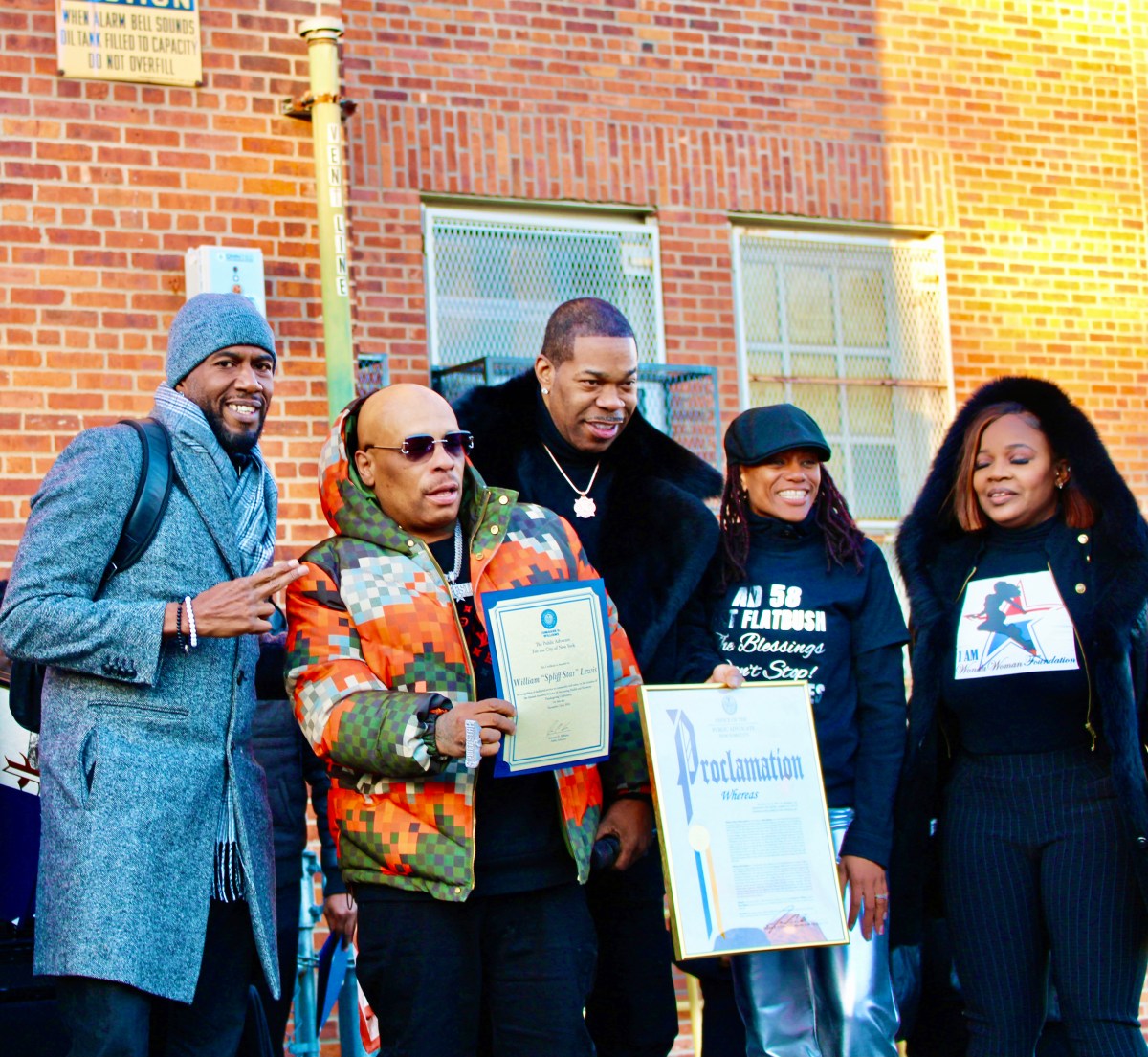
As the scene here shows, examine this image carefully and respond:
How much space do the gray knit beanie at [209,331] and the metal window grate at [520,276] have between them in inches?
129

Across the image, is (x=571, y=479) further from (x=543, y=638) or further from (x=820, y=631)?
(x=543, y=638)

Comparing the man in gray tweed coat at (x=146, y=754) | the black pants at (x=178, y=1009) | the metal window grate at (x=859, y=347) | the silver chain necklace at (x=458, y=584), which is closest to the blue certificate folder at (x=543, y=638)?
the silver chain necklace at (x=458, y=584)

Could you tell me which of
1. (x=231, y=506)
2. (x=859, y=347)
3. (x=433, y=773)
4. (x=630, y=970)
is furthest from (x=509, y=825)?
(x=859, y=347)

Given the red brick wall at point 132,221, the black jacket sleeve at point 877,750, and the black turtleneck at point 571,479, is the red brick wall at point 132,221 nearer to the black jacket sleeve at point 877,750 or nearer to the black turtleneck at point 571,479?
the black turtleneck at point 571,479

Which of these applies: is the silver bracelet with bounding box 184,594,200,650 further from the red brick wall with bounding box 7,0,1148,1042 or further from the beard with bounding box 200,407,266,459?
the red brick wall with bounding box 7,0,1148,1042

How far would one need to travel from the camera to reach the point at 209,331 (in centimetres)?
396

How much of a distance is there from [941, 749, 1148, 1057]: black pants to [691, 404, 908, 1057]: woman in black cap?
0.76 feet

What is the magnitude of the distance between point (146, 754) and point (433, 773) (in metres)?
0.61

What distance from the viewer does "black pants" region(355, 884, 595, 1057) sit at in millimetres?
3664

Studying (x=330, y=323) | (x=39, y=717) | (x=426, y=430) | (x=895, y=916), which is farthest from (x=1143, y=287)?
(x=39, y=717)

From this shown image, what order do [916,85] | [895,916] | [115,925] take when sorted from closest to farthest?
[115,925], [895,916], [916,85]

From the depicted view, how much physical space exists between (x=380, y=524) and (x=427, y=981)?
3.33ft

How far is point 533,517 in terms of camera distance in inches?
160

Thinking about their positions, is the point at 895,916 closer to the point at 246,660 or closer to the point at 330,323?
the point at 246,660
